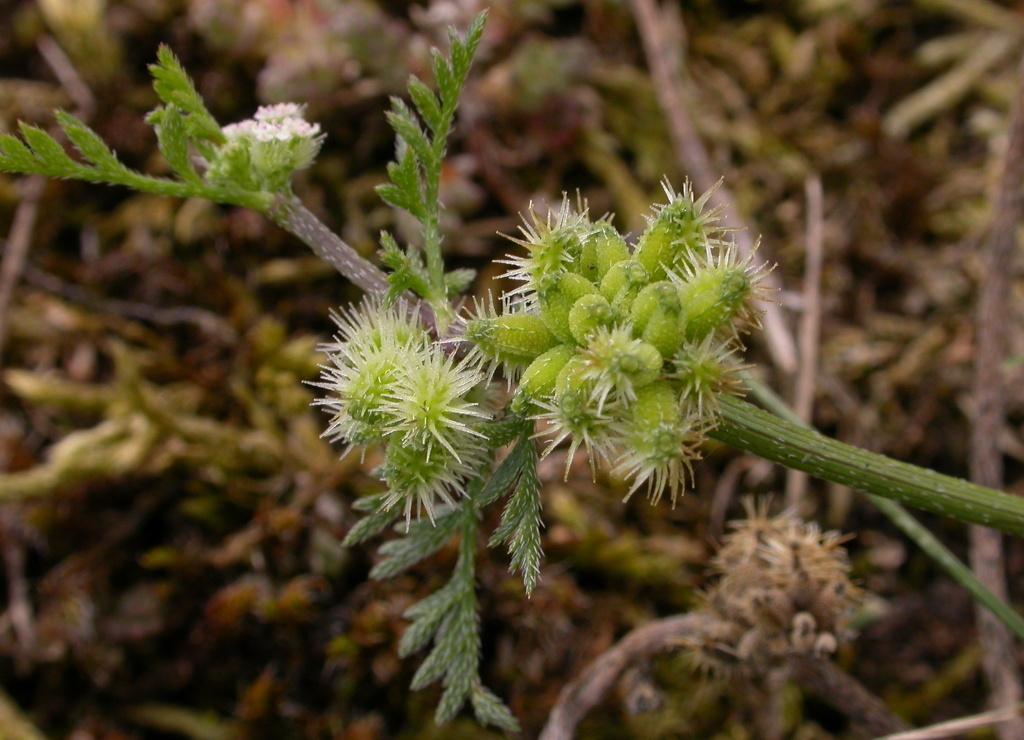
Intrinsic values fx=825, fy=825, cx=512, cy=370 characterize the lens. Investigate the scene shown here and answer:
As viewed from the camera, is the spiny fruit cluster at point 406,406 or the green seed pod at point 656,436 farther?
the spiny fruit cluster at point 406,406

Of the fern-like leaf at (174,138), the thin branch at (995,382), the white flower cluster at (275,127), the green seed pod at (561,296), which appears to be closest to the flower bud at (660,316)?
the green seed pod at (561,296)

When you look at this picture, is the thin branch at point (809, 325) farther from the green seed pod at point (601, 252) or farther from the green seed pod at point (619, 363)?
the green seed pod at point (619, 363)

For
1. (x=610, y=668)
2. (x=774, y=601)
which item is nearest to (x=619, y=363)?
(x=774, y=601)

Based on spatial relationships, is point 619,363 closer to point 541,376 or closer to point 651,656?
point 541,376

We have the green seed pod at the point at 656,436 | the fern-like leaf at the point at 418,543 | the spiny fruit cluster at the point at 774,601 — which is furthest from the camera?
the spiny fruit cluster at the point at 774,601

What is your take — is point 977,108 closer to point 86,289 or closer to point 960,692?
point 960,692

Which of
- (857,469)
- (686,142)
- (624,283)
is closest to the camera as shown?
(624,283)

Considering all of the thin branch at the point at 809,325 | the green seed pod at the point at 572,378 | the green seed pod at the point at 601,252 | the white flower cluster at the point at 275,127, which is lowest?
the green seed pod at the point at 572,378
